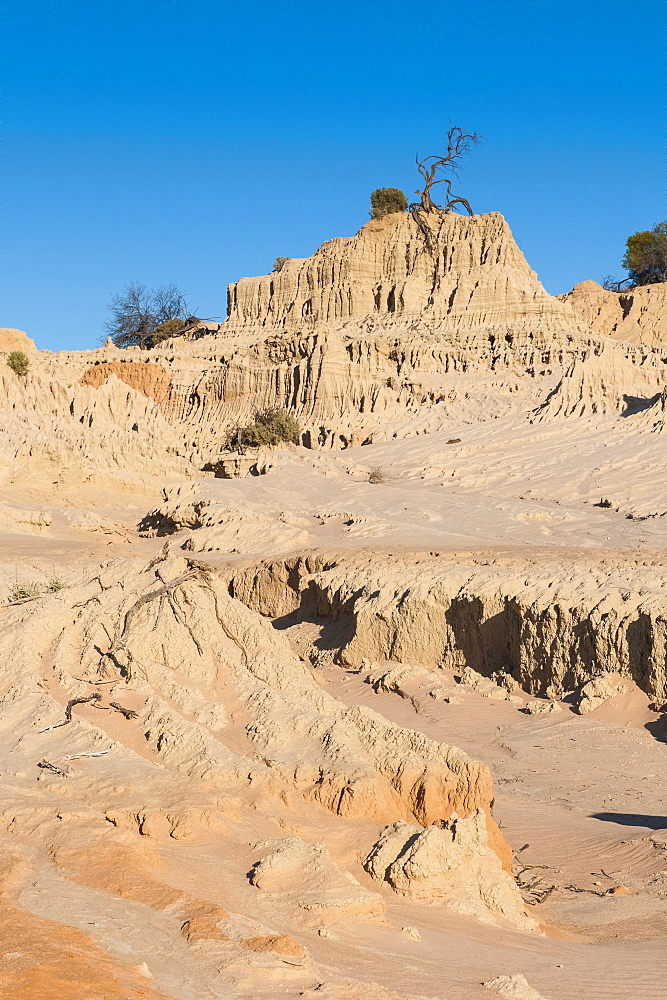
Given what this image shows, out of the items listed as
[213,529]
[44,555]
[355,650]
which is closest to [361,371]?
[213,529]

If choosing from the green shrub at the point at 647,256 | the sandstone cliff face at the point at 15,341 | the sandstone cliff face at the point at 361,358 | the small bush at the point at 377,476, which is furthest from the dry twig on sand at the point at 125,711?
the green shrub at the point at 647,256

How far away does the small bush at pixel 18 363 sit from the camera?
3619 centimetres

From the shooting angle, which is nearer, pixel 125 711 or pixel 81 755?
pixel 81 755

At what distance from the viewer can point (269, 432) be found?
3206 centimetres

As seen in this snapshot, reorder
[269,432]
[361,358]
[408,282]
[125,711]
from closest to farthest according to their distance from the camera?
[125,711], [269,432], [361,358], [408,282]

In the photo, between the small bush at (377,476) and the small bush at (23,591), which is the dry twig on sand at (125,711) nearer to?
the small bush at (23,591)

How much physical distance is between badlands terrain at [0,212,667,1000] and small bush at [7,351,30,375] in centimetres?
1069

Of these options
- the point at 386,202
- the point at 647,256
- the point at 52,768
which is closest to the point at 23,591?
the point at 52,768

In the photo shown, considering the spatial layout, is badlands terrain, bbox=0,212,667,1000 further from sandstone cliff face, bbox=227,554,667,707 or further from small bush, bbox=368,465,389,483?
small bush, bbox=368,465,389,483

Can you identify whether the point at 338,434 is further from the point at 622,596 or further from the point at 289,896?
the point at 289,896

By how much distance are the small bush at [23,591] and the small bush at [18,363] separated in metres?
25.0

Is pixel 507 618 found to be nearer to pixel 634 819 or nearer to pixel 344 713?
pixel 634 819

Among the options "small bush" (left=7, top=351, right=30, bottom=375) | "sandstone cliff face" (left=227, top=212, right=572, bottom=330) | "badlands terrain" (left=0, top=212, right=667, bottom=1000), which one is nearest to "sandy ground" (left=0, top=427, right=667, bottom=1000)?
"badlands terrain" (left=0, top=212, right=667, bottom=1000)

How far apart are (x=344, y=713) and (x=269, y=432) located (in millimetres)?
25512
